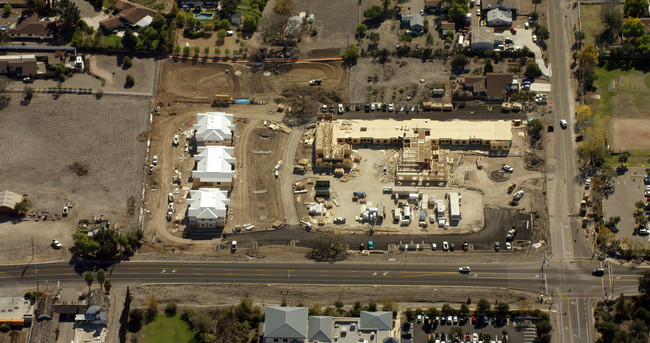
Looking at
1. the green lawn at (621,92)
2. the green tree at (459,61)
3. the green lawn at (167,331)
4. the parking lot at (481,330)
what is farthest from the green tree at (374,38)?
the green lawn at (167,331)

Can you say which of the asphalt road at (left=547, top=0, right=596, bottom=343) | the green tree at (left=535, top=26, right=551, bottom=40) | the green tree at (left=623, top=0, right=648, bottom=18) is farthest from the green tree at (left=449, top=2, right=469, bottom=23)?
the green tree at (left=623, top=0, right=648, bottom=18)

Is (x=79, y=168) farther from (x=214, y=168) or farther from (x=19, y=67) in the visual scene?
(x=19, y=67)

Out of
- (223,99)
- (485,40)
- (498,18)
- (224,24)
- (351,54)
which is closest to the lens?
(223,99)

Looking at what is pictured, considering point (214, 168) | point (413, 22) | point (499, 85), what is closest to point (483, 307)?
point (499, 85)

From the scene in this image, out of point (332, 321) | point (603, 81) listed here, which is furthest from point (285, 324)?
point (603, 81)

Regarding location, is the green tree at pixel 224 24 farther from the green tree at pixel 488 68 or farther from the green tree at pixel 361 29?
the green tree at pixel 488 68

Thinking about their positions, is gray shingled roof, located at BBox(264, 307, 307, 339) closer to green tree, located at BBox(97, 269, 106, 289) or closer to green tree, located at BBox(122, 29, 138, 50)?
green tree, located at BBox(97, 269, 106, 289)

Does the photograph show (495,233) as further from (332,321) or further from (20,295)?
(20,295)
